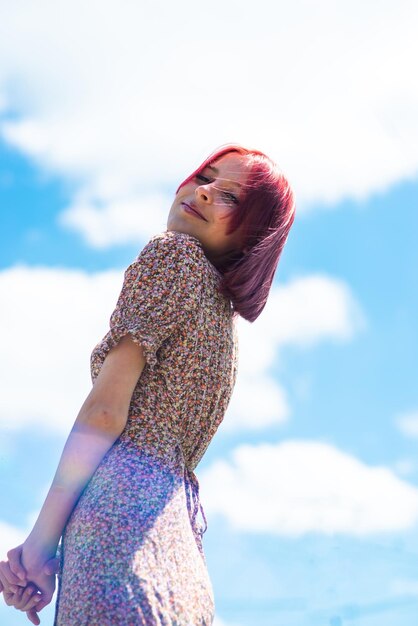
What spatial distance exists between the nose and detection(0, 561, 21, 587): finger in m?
1.17

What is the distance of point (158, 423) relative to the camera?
240 centimetres

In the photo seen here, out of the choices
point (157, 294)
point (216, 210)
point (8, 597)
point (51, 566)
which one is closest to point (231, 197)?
point (216, 210)

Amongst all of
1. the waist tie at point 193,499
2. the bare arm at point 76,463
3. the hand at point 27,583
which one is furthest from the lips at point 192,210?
the hand at point 27,583

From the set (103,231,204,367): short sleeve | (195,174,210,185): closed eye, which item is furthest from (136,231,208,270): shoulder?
(195,174,210,185): closed eye

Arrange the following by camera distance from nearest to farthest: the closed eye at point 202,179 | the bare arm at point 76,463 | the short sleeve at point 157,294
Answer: the bare arm at point 76,463 < the short sleeve at point 157,294 < the closed eye at point 202,179

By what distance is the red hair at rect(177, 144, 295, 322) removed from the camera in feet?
8.65

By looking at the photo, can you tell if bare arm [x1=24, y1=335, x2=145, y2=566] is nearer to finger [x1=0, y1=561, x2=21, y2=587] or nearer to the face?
finger [x1=0, y1=561, x2=21, y2=587]

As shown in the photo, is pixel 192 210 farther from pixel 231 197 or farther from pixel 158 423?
pixel 158 423

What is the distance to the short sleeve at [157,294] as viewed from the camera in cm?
238

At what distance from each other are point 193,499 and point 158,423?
262mm

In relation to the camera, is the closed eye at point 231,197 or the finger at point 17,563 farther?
the closed eye at point 231,197

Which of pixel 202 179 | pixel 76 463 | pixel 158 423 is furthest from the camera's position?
pixel 202 179

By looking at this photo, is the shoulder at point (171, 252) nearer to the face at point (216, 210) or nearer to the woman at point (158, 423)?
the woman at point (158, 423)

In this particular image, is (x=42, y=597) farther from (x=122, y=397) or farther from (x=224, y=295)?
(x=224, y=295)
